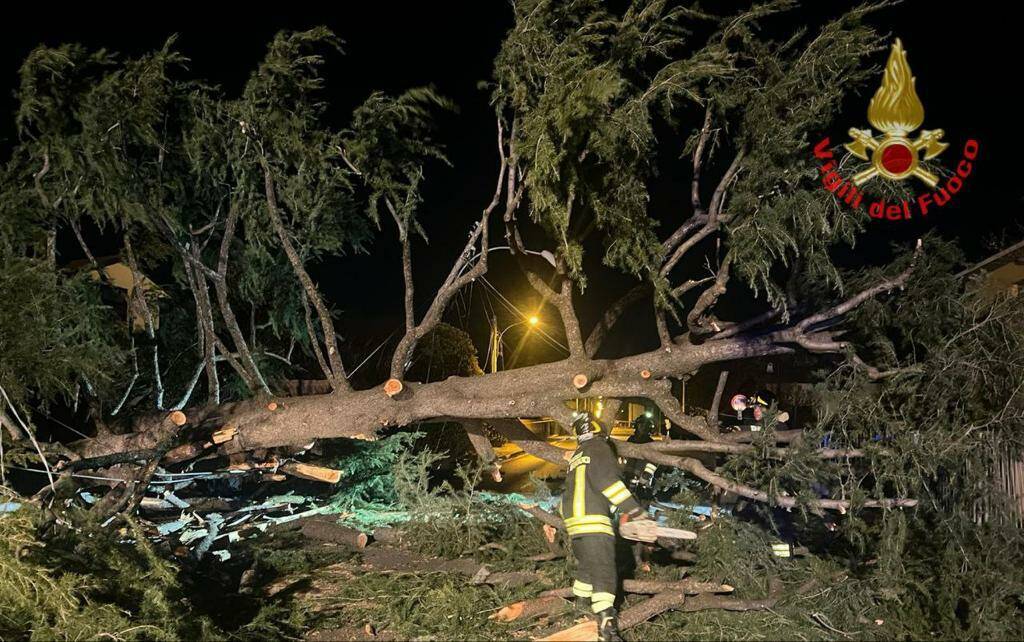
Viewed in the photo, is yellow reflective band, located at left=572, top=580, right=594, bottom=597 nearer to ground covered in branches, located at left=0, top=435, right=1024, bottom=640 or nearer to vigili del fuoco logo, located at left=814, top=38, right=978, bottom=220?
ground covered in branches, located at left=0, top=435, right=1024, bottom=640

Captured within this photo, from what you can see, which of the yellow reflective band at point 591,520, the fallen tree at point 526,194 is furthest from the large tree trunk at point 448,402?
the yellow reflective band at point 591,520

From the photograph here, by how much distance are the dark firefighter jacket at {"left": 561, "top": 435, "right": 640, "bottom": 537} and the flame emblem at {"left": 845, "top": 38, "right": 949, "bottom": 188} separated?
3.32 meters

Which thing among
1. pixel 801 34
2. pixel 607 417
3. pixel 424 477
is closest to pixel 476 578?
pixel 424 477

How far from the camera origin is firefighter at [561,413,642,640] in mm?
5039

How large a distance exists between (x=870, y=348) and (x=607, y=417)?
269 centimetres

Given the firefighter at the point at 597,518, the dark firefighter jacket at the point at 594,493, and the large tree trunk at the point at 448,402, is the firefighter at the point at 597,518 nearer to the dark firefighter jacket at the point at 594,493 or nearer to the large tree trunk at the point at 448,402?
the dark firefighter jacket at the point at 594,493

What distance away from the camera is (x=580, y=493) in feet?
17.5

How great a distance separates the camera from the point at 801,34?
596cm

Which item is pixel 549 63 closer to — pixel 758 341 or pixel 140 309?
pixel 758 341

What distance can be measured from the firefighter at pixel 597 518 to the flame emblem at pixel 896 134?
11.0 ft

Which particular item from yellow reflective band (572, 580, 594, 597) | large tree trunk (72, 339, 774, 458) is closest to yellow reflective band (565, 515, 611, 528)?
yellow reflective band (572, 580, 594, 597)

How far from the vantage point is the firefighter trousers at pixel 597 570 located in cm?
503

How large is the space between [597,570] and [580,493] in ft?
1.99

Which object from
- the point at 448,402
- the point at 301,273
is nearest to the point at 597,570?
the point at 448,402
